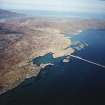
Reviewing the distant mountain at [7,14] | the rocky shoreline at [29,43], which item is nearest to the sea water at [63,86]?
the rocky shoreline at [29,43]

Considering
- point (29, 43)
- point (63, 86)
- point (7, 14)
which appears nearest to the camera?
point (63, 86)

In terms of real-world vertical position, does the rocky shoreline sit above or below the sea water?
above

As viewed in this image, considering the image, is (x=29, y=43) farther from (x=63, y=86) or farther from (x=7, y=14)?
(x=7, y=14)

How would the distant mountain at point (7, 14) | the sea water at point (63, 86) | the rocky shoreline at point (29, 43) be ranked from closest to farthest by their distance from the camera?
the sea water at point (63, 86), the rocky shoreline at point (29, 43), the distant mountain at point (7, 14)

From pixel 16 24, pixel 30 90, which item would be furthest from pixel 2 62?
pixel 16 24

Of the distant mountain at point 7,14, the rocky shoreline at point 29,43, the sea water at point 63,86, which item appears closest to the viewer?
the sea water at point 63,86

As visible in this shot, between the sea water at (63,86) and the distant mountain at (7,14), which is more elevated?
the distant mountain at (7,14)

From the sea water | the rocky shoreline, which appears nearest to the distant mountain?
the rocky shoreline

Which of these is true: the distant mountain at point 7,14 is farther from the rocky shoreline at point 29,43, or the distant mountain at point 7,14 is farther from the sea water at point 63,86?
the sea water at point 63,86

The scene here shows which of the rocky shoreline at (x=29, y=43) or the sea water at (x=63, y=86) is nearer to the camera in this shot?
the sea water at (x=63, y=86)

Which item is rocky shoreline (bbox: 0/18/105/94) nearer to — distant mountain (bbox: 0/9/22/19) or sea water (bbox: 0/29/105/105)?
sea water (bbox: 0/29/105/105)

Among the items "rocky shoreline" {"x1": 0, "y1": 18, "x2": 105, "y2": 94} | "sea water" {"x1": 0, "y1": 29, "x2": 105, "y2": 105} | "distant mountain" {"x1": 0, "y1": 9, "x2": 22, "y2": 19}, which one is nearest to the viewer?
"sea water" {"x1": 0, "y1": 29, "x2": 105, "y2": 105}

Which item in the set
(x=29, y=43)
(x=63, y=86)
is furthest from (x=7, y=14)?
(x=63, y=86)
